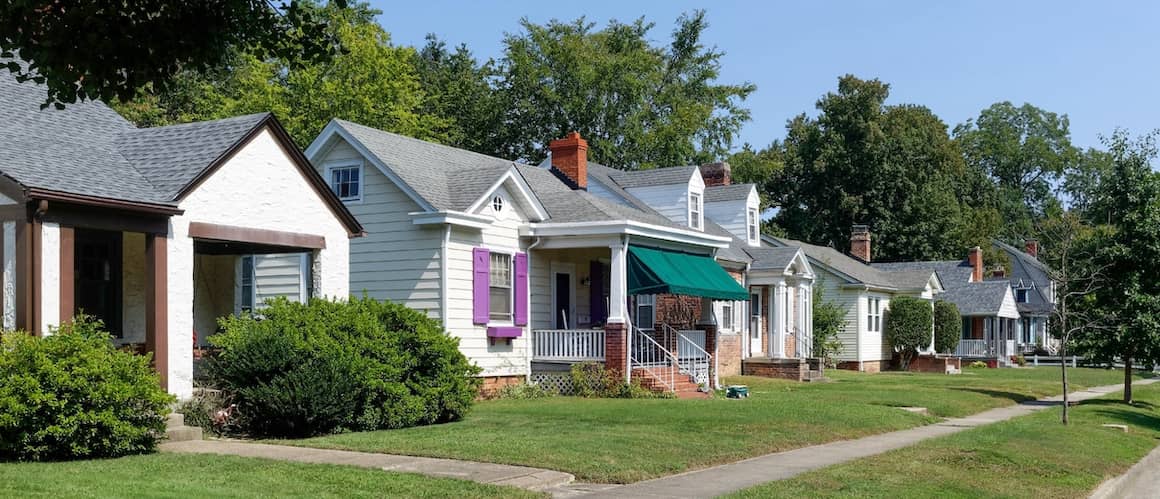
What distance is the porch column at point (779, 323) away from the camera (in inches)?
1422

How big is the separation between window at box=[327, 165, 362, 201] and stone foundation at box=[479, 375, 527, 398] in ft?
15.5

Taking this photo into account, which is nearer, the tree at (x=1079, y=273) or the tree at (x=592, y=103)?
the tree at (x=1079, y=273)

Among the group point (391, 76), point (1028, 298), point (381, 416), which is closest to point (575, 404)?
point (381, 416)

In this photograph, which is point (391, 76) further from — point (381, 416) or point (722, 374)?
point (381, 416)

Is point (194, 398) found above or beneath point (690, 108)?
beneath

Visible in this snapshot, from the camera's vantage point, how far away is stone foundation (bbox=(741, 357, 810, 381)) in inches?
1339

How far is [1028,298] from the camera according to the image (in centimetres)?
6956

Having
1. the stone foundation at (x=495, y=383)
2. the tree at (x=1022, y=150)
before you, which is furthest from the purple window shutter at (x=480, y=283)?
the tree at (x=1022, y=150)

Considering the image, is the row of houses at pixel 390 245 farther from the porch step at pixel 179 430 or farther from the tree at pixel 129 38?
the tree at pixel 129 38

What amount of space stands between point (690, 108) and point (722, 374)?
21.8m

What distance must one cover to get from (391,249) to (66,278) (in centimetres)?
979

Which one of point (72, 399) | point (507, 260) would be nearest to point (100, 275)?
point (72, 399)

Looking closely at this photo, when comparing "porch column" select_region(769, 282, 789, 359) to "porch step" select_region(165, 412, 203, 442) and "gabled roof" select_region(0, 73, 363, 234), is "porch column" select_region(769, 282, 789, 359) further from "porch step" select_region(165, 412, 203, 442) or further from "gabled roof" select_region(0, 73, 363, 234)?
"porch step" select_region(165, 412, 203, 442)

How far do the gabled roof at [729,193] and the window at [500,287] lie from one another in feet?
51.6
